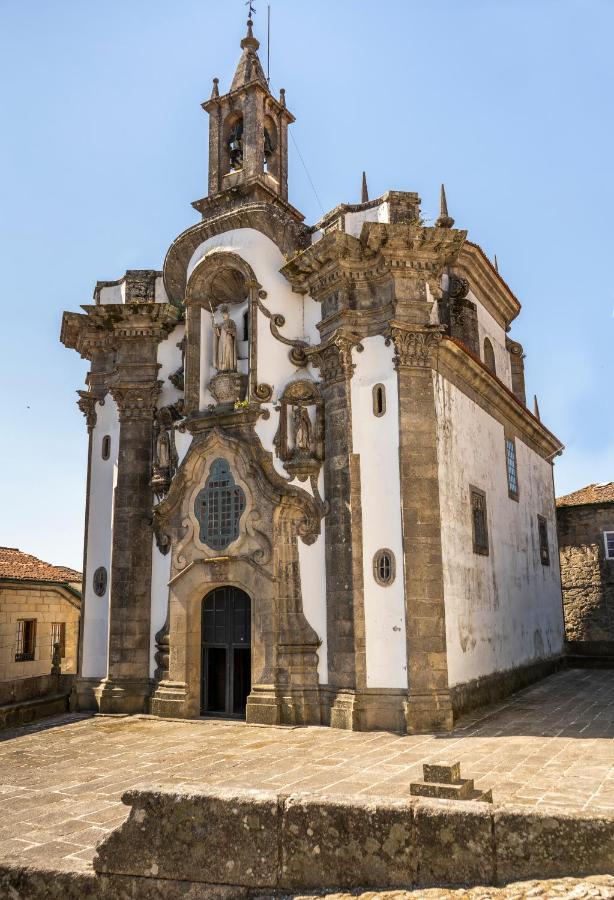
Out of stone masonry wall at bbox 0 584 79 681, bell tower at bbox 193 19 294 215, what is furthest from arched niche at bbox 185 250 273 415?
stone masonry wall at bbox 0 584 79 681

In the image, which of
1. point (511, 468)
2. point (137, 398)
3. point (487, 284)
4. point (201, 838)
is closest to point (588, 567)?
point (511, 468)

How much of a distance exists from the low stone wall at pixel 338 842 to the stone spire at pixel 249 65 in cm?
1677

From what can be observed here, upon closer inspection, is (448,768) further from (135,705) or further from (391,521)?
(135,705)

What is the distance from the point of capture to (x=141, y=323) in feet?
55.2

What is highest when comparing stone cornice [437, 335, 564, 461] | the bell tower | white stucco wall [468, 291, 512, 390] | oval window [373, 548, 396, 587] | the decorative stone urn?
the bell tower

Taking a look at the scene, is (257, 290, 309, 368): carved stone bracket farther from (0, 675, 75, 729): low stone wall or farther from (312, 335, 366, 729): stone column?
(0, 675, 75, 729): low stone wall

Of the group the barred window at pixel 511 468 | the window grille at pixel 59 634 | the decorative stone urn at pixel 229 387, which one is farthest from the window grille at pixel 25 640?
the barred window at pixel 511 468

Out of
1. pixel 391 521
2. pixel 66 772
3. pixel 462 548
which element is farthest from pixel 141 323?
pixel 66 772

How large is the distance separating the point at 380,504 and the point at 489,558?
3.97 metres

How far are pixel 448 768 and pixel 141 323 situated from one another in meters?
13.2

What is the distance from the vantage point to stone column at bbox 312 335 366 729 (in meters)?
13.0

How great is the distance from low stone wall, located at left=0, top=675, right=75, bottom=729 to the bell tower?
1121cm

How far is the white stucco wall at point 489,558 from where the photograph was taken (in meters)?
14.0

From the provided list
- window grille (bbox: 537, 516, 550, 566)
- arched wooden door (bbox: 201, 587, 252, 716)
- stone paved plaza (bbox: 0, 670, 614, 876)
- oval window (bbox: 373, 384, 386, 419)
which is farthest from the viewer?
window grille (bbox: 537, 516, 550, 566)
